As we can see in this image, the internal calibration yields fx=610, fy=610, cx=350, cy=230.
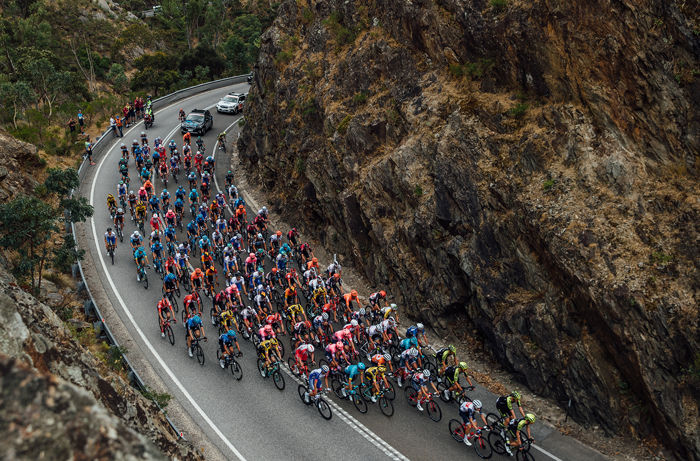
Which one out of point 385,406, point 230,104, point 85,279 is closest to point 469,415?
point 385,406

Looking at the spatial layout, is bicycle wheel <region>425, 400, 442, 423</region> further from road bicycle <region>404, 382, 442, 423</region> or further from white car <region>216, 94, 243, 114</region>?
white car <region>216, 94, 243, 114</region>

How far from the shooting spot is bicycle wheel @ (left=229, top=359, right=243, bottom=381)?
20.1 m

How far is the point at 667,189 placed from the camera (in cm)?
1755

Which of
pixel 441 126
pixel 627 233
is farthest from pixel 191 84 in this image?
pixel 627 233

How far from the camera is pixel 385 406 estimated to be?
1822cm

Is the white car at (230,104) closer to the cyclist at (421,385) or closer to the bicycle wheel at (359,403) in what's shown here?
the bicycle wheel at (359,403)

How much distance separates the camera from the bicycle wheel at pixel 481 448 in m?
16.4

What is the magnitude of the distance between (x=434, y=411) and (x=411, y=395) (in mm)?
841

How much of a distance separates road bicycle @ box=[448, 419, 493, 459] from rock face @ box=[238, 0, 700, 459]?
10.2 feet

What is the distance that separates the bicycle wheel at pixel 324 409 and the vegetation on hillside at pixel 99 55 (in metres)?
29.5

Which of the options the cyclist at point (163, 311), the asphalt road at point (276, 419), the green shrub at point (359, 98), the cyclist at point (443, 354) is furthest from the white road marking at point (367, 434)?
the green shrub at point (359, 98)

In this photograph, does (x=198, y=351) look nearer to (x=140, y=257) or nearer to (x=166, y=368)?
(x=166, y=368)

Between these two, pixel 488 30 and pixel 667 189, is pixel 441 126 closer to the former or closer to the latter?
pixel 488 30

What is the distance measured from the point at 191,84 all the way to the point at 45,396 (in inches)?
2206
